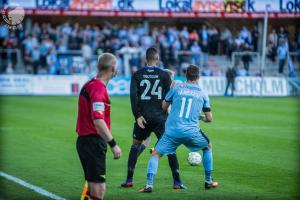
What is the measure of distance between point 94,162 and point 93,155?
0.08 m

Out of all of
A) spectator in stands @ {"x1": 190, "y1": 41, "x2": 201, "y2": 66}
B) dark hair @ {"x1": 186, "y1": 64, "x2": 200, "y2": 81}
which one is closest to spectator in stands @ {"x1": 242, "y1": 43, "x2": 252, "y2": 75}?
spectator in stands @ {"x1": 190, "y1": 41, "x2": 201, "y2": 66}

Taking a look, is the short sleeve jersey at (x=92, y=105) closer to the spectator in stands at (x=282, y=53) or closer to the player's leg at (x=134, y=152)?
the player's leg at (x=134, y=152)

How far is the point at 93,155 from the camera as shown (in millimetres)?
8133

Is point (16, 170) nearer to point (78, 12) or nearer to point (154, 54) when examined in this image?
point (154, 54)

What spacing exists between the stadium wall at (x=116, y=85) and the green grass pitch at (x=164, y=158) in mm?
7787

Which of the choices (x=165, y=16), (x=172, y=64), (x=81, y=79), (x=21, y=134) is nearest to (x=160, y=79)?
(x=21, y=134)

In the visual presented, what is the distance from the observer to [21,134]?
19.2 meters

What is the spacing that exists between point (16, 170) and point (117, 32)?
2728cm

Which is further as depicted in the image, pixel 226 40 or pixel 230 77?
pixel 226 40

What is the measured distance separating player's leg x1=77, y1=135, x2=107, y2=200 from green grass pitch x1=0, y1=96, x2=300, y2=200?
231cm

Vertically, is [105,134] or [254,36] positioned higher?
[254,36]

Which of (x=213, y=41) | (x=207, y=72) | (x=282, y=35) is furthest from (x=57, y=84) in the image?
(x=282, y=35)

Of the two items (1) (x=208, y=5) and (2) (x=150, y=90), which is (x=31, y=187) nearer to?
(2) (x=150, y=90)

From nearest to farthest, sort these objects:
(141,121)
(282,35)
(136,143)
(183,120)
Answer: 1. (183,120)
2. (141,121)
3. (136,143)
4. (282,35)
